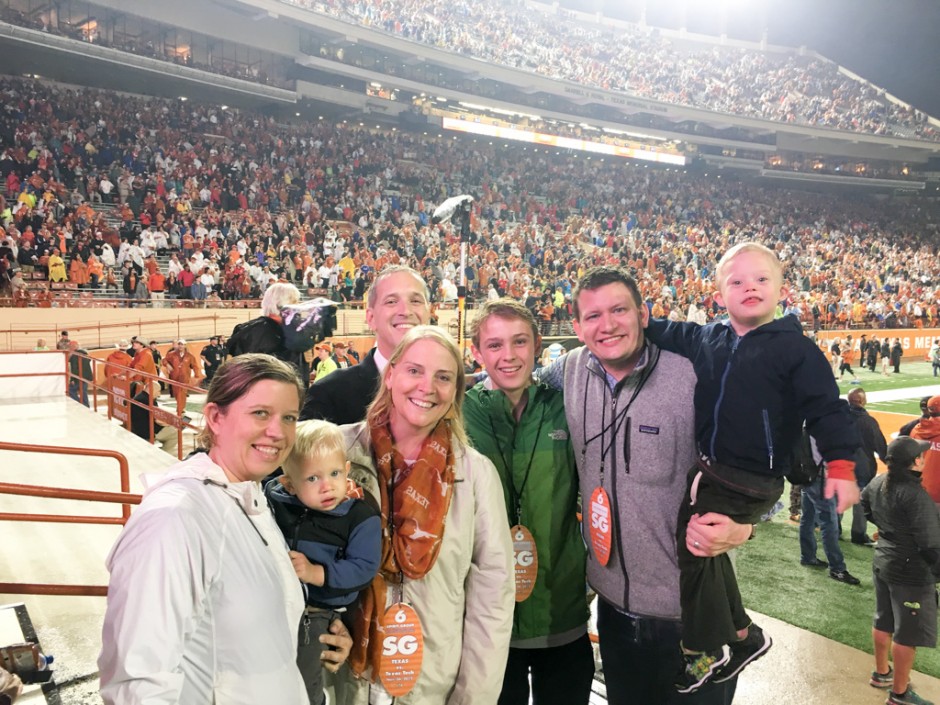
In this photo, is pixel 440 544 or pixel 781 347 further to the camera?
pixel 781 347

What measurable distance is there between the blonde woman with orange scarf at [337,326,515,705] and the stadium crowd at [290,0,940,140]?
34255 mm

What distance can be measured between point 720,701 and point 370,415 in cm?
146

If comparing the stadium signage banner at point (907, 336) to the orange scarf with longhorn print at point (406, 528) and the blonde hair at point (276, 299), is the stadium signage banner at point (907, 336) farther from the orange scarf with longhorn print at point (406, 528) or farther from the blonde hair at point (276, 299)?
the orange scarf with longhorn print at point (406, 528)

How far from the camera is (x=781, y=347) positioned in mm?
2227

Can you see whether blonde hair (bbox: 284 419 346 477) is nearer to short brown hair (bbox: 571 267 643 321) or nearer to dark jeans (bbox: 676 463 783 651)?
short brown hair (bbox: 571 267 643 321)

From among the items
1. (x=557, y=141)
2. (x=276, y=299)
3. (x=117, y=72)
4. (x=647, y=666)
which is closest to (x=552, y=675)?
(x=647, y=666)

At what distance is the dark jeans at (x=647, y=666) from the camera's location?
7.08 ft

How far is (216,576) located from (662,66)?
5068cm

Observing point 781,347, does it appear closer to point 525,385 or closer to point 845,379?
point 525,385

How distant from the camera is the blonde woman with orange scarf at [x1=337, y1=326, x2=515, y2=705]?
1.97 m

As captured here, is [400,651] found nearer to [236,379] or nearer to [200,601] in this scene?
[200,601]

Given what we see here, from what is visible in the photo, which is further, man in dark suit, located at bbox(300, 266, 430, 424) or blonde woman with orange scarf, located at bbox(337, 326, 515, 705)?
man in dark suit, located at bbox(300, 266, 430, 424)

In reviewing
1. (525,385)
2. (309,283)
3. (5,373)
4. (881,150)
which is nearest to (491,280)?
(309,283)

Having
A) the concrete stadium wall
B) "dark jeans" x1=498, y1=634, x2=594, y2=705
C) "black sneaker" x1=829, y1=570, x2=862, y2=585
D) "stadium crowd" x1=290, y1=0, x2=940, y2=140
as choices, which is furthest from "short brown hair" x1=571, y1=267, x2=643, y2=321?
"stadium crowd" x1=290, y1=0, x2=940, y2=140
